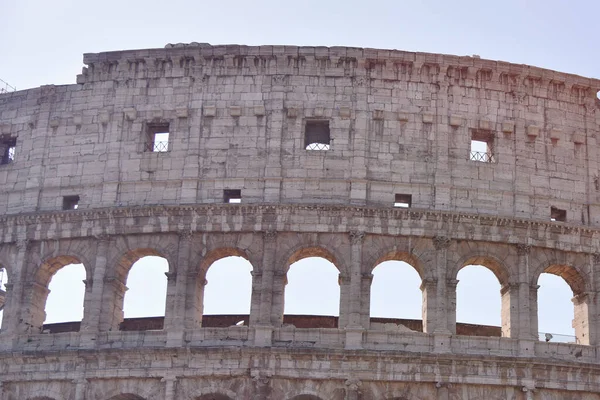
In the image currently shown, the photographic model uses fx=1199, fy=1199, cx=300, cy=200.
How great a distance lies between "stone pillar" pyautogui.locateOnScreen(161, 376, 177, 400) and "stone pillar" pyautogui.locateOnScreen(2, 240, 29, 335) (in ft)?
15.0

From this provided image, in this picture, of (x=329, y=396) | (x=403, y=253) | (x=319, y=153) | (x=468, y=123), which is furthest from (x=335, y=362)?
(x=468, y=123)

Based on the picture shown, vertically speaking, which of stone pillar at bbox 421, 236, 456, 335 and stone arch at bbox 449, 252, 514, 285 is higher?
stone arch at bbox 449, 252, 514, 285

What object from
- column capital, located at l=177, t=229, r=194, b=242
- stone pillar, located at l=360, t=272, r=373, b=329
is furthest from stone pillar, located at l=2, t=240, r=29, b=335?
stone pillar, located at l=360, t=272, r=373, b=329

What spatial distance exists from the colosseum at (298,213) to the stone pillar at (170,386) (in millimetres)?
51

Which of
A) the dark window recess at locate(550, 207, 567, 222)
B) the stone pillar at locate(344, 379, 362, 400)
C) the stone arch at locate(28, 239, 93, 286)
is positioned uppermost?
the dark window recess at locate(550, 207, 567, 222)

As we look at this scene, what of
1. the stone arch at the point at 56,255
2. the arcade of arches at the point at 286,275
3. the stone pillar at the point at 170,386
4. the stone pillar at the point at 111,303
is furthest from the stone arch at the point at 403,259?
the stone arch at the point at 56,255

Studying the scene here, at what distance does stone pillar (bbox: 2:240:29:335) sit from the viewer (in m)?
32.1

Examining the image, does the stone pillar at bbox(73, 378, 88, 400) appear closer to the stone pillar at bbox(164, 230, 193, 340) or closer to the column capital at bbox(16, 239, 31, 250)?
the stone pillar at bbox(164, 230, 193, 340)

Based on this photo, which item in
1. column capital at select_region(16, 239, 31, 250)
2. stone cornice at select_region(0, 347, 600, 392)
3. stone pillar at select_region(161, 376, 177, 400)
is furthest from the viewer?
column capital at select_region(16, 239, 31, 250)

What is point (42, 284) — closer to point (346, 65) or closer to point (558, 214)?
point (346, 65)

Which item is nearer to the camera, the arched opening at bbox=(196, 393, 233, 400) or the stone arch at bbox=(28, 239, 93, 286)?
the arched opening at bbox=(196, 393, 233, 400)

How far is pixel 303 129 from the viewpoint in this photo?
108ft

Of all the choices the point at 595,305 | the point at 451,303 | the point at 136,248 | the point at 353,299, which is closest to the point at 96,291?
the point at 136,248

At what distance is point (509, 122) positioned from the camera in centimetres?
3344
